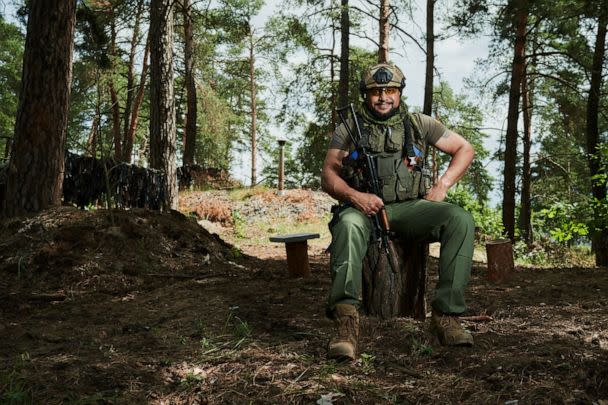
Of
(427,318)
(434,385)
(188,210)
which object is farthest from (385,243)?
(188,210)

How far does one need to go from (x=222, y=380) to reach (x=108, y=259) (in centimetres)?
400

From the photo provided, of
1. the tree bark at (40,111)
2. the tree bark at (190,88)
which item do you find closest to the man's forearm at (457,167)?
the tree bark at (40,111)

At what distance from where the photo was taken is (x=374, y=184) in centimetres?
393

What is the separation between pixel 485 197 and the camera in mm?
32719

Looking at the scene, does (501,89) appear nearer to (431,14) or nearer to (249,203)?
(431,14)

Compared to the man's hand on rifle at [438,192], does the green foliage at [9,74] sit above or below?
above

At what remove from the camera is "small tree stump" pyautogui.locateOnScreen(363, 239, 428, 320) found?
13.1 ft

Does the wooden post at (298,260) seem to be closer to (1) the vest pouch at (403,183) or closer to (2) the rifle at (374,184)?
(2) the rifle at (374,184)

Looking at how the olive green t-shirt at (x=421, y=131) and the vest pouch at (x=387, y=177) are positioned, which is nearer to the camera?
the vest pouch at (x=387, y=177)

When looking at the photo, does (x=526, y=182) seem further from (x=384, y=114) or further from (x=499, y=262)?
(x=384, y=114)

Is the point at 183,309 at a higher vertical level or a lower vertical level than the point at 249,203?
lower

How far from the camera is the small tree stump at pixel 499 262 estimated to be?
6.77 meters

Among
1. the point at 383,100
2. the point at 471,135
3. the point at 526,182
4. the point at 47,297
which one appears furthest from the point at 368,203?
the point at 471,135

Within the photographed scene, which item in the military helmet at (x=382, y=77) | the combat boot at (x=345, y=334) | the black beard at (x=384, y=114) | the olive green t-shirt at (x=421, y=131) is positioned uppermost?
the military helmet at (x=382, y=77)
